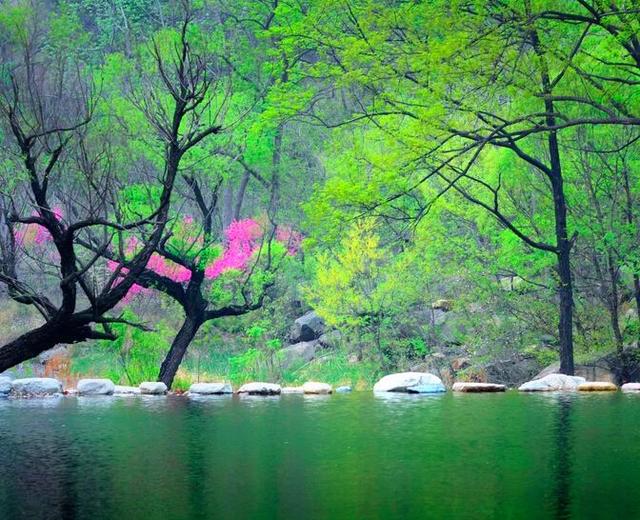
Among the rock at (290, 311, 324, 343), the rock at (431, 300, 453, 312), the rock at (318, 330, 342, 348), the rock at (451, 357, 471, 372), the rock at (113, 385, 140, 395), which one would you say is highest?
the rock at (431, 300, 453, 312)

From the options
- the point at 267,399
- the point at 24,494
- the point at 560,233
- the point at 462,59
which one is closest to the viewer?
the point at 24,494

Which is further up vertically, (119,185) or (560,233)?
(119,185)

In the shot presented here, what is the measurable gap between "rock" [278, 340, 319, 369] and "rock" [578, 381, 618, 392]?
30.9ft

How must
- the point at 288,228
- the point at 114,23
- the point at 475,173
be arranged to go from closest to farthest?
the point at 475,173 → the point at 288,228 → the point at 114,23

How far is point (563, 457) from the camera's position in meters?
10.5

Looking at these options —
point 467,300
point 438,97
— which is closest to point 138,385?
point 467,300

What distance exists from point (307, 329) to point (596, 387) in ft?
40.0

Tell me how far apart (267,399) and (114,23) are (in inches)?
1108

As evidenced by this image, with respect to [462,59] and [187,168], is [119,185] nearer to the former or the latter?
[187,168]

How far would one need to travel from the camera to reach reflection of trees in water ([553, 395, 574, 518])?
788 cm

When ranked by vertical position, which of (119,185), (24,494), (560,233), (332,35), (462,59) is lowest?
(24,494)

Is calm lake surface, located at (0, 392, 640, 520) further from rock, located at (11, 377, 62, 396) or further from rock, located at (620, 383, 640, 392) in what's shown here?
rock, located at (11, 377, 62, 396)

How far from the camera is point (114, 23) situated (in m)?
43.6

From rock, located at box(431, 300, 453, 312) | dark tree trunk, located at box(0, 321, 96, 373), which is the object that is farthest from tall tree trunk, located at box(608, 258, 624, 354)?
dark tree trunk, located at box(0, 321, 96, 373)
